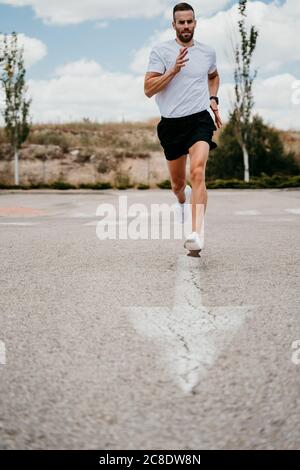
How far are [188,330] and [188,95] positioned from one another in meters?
3.30

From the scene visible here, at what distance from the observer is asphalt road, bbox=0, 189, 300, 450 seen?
178cm

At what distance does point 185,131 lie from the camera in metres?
5.71

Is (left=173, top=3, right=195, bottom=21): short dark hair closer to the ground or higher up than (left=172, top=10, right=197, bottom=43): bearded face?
higher up

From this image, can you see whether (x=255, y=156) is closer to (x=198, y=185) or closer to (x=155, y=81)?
(x=155, y=81)

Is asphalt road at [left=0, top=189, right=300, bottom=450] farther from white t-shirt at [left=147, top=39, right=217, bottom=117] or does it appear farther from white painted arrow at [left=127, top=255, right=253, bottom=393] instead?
white t-shirt at [left=147, top=39, right=217, bottom=117]

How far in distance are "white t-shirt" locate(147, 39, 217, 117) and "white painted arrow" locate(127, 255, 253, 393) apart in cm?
244

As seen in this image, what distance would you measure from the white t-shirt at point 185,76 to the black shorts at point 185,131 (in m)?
0.06

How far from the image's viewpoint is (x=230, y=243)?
6.06 metres

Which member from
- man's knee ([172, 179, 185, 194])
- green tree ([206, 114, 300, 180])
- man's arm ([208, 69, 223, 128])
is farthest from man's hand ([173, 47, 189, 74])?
green tree ([206, 114, 300, 180])

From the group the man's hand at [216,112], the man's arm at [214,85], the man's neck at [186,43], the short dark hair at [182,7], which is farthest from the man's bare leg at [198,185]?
the short dark hair at [182,7]

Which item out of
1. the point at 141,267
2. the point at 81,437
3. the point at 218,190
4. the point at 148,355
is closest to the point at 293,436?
the point at 81,437

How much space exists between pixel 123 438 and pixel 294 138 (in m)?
40.9

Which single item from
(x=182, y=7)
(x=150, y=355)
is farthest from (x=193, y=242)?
(x=150, y=355)

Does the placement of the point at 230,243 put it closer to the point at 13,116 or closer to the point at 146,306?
the point at 146,306
